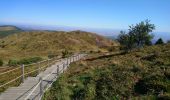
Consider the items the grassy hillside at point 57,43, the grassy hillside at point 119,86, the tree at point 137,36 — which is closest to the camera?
the grassy hillside at point 119,86

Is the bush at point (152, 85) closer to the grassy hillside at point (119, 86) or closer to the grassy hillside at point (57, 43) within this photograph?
the grassy hillside at point (119, 86)

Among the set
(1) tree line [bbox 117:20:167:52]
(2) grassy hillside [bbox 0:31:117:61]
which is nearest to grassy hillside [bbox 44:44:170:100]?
(1) tree line [bbox 117:20:167:52]

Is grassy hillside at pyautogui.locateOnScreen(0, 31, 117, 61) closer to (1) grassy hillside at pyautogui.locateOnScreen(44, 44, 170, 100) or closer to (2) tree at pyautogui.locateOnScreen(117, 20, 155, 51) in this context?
(2) tree at pyautogui.locateOnScreen(117, 20, 155, 51)

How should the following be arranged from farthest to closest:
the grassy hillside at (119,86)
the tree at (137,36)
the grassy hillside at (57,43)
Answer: the grassy hillside at (57,43), the tree at (137,36), the grassy hillside at (119,86)

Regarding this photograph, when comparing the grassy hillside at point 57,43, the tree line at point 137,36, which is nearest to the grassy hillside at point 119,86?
the tree line at point 137,36

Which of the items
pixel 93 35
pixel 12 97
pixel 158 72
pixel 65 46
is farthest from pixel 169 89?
pixel 93 35

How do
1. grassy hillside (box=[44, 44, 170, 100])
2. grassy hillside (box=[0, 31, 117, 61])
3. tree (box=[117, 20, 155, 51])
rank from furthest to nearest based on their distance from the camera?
grassy hillside (box=[0, 31, 117, 61]), tree (box=[117, 20, 155, 51]), grassy hillside (box=[44, 44, 170, 100])

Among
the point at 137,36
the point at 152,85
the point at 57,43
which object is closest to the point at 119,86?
the point at 152,85

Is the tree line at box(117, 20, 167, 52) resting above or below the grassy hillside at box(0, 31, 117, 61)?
above

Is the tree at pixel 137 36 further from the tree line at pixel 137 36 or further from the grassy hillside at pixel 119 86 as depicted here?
the grassy hillside at pixel 119 86

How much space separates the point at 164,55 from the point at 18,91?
47.4 ft

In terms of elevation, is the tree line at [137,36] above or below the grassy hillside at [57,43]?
above

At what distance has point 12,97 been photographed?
1723cm

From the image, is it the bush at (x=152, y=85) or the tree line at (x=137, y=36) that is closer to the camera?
the bush at (x=152, y=85)
